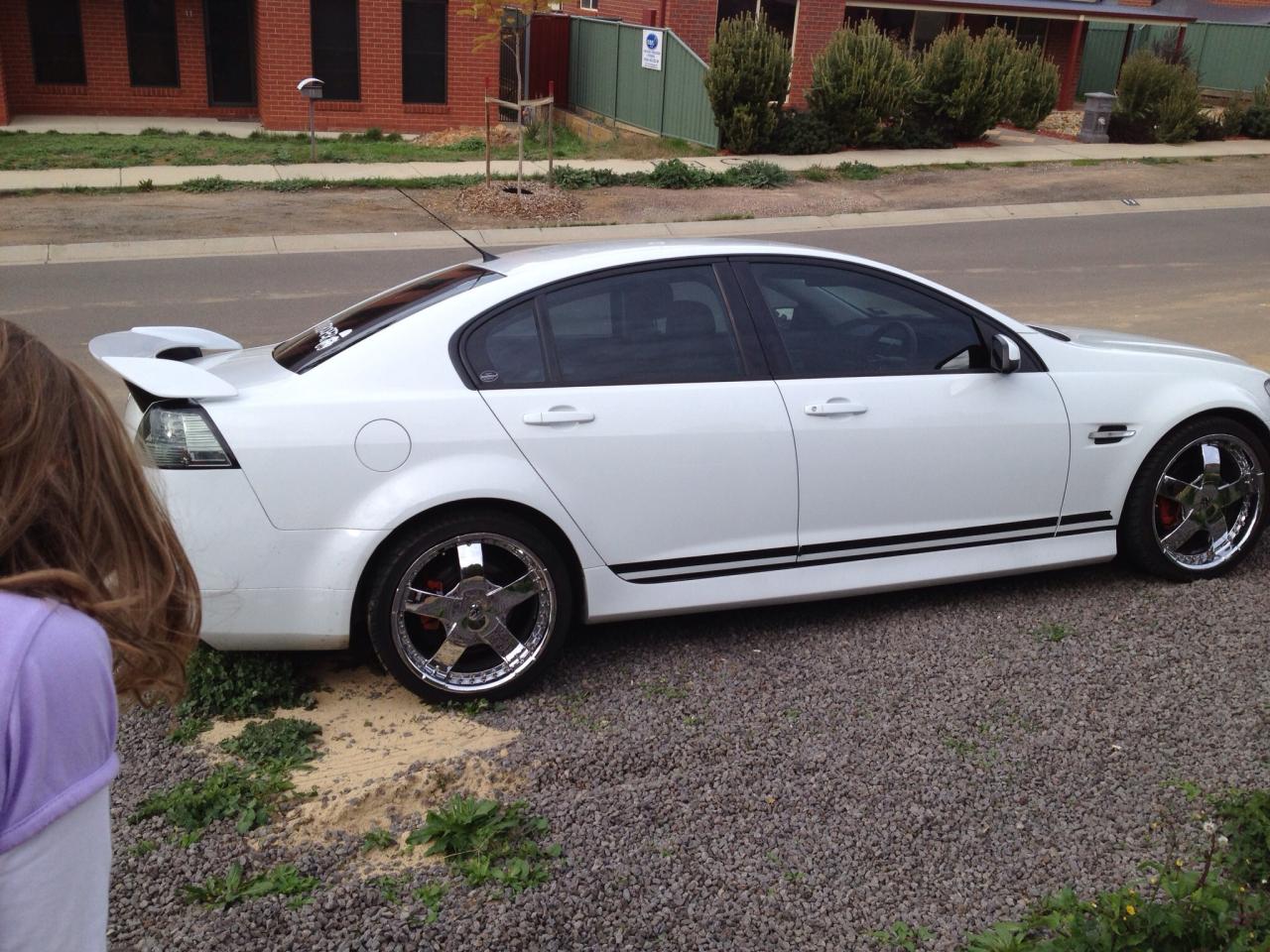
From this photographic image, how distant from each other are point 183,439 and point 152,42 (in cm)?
2310

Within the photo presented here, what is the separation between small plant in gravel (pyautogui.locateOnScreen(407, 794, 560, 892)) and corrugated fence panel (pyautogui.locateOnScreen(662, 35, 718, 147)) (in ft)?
62.3

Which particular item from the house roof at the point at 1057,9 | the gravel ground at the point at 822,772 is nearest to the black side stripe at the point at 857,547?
the gravel ground at the point at 822,772

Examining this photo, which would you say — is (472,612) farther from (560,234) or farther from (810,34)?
(810,34)

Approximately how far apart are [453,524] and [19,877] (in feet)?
10.3

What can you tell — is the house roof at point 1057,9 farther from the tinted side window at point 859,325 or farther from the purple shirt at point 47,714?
A: the purple shirt at point 47,714

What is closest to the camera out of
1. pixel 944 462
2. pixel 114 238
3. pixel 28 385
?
pixel 28 385

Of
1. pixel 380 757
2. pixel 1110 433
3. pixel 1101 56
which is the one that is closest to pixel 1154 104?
pixel 1101 56

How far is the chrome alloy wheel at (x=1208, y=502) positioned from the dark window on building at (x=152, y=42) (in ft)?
77.2

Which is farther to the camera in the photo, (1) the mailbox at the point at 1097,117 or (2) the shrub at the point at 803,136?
(1) the mailbox at the point at 1097,117

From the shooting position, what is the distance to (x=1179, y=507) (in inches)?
226

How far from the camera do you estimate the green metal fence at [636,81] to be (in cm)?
2225

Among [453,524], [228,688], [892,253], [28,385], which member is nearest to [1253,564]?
[453,524]

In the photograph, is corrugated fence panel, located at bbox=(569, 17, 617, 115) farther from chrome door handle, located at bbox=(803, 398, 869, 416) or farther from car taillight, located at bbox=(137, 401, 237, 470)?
car taillight, located at bbox=(137, 401, 237, 470)

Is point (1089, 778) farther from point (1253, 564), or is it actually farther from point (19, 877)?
point (19, 877)
